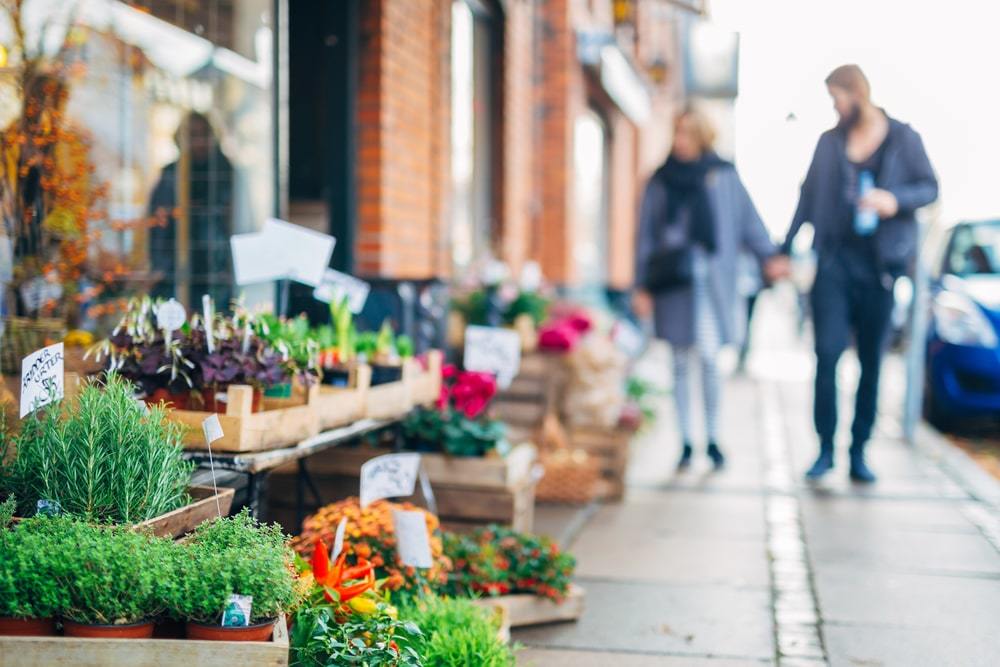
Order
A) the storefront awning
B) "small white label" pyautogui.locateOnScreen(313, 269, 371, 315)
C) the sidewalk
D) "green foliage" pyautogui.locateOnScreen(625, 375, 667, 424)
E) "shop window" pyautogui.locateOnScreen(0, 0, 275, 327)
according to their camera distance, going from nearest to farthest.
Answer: the sidewalk < "shop window" pyautogui.locateOnScreen(0, 0, 275, 327) < "small white label" pyautogui.locateOnScreen(313, 269, 371, 315) < "green foliage" pyautogui.locateOnScreen(625, 375, 667, 424) < the storefront awning

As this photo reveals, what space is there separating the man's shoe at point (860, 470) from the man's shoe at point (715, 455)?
791mm

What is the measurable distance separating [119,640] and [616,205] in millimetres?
13367

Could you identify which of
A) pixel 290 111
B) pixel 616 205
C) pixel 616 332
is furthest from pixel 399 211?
pixel 616 205

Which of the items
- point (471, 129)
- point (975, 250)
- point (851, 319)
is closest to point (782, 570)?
point (851, 319)

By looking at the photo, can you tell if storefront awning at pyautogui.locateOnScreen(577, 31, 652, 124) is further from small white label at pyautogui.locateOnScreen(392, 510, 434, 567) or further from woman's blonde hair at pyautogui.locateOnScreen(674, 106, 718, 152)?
small white label at pyautogui.locateOnScreen(392, 510, 434, 567)

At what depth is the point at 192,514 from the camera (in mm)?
2832

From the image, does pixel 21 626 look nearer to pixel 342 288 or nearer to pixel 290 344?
pixel 290 344

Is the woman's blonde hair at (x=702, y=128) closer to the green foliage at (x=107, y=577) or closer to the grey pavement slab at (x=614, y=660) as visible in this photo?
the grey pavement slab at (x=614, y=660)

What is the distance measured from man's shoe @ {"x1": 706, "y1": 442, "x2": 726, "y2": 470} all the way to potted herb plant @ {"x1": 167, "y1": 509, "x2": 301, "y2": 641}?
482 cm

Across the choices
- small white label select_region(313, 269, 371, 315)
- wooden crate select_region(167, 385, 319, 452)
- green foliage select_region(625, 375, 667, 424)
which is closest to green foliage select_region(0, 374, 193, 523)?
wooden crate select_region(167, 385, 319, 452)

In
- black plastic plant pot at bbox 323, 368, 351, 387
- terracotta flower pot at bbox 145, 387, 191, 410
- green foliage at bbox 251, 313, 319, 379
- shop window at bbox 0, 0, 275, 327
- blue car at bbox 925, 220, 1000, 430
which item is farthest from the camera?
blue car at bbox 925, 220, 1000, 430

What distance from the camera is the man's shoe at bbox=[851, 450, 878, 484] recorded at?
6629mm

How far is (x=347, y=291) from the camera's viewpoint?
490 cm

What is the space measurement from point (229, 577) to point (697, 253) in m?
4.87
